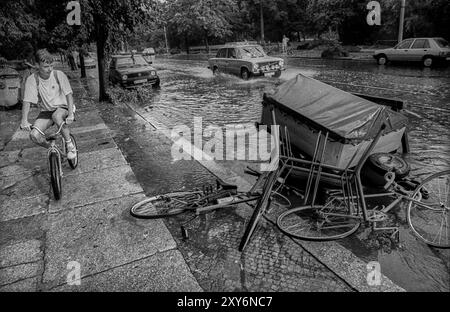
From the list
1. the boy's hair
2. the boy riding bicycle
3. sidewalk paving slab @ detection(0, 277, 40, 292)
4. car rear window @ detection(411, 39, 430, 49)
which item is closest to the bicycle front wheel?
sidewalk paving slab @ detection(0, 277, 40, 292)

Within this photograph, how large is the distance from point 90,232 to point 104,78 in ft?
36.9

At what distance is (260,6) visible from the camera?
4416 cm

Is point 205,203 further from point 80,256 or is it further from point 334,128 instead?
point 334,128

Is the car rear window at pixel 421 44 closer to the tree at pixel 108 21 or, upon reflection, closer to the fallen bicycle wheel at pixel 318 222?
the tree at pixel 108 21

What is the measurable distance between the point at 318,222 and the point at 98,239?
2.69 meters

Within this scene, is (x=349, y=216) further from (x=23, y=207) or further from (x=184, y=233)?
(x=23, y=207)

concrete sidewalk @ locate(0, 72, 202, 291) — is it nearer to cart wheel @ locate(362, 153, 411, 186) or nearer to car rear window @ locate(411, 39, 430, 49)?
cart wheel @ locate(362, 153, 411, 186)

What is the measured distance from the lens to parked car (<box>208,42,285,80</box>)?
1698 cm

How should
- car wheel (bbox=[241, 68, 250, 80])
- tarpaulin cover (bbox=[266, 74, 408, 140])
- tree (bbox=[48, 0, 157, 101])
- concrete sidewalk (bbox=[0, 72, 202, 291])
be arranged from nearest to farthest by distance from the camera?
1. concrete sidewalk (bbox=[0, 72, 202, 291])
2. tarpaulin cover (bbox=[266, 74, 408, 140])
3. tree (bbox=[48, 0, 157, 101])
4. car wheel (bbox=[241, 68, 250, 80])

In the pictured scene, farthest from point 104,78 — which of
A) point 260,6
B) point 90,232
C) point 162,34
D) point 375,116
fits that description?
point 162,34

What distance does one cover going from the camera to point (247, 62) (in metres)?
17.1

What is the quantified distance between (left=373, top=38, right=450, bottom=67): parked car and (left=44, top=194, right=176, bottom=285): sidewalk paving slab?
19395 mm
